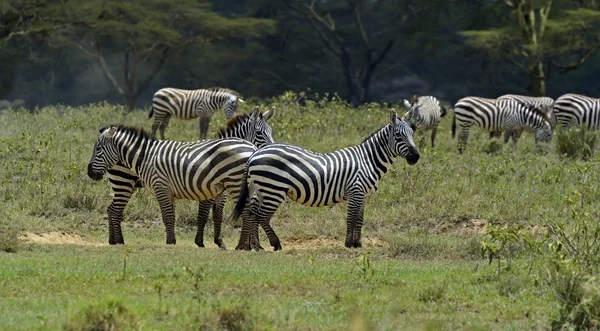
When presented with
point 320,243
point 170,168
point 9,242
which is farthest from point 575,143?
point 9,242

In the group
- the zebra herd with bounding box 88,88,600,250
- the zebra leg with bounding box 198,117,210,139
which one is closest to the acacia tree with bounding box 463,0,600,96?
the zebra leg with bounding box 198,117,210,139

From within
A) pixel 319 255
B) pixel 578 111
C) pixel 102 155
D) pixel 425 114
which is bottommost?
pixel 319 255

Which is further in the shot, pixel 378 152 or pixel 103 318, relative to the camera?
pixel 378 152

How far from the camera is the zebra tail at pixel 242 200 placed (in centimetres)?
1111

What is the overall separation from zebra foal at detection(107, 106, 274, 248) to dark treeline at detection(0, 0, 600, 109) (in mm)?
19284

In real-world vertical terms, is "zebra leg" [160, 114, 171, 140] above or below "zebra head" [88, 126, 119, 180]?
above

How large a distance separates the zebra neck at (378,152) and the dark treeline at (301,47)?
19826 mm

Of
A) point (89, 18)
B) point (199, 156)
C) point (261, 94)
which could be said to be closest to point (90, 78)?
point (261, 94)

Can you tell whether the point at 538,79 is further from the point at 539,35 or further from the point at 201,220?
the point at 201,220

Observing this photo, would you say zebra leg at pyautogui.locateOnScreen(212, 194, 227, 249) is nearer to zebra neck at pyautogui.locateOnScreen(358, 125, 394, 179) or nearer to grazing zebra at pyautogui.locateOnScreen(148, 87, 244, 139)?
zebra neck at pyautogui.locateOnScreen(358, 125, 394, 179)

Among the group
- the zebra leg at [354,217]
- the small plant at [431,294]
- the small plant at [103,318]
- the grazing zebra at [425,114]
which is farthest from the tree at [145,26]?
the small plant at [103,318]

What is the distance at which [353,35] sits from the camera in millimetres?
42500

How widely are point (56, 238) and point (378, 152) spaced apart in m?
3.82

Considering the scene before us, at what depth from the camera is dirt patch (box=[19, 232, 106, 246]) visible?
11969 millimetres
